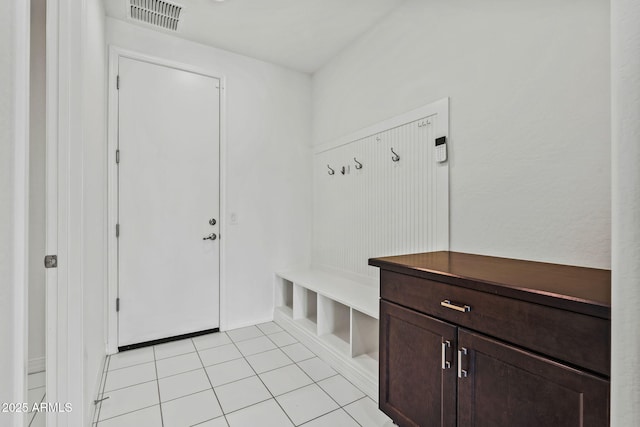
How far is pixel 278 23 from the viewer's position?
97.9 inches

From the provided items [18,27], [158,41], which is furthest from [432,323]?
[158,41]

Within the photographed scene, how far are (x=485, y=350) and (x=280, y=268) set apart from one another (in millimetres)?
2339

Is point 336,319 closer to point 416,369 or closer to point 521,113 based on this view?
point 416,369

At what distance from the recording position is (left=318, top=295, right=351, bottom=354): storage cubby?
2344 mm

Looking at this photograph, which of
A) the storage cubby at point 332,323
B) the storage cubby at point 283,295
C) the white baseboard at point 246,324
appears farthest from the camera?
the storage cubby at point 283,295

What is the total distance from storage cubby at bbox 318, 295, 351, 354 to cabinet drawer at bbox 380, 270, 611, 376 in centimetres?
115

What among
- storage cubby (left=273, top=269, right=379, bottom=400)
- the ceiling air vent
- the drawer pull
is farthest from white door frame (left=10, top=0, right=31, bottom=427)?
the ceiling air vent

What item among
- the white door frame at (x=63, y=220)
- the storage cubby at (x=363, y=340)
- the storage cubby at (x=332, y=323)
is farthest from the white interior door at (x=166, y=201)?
the storage cubby at (x=363, y=340)

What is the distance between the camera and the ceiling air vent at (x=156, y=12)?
2229 mm

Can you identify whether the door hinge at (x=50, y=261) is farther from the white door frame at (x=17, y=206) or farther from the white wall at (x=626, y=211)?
the white wall at (x=626, y=211)

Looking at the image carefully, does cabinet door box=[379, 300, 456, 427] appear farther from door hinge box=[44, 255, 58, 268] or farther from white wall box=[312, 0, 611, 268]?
door hinge box=[44, 255, 58, 268]

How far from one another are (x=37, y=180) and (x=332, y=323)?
2209 millimetres

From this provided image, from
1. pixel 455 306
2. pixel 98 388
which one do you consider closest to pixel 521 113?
pixel 455 306

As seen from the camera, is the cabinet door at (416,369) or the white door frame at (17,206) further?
the cabinet door at (416,369)
